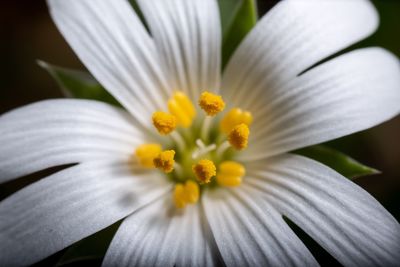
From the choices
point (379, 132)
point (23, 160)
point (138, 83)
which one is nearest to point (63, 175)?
point (23, 160)

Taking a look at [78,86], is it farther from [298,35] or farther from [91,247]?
[298,35]

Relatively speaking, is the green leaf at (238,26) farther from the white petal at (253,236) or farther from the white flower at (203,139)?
the white petal at (253,236)

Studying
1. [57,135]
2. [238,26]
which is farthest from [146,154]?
[238,26]

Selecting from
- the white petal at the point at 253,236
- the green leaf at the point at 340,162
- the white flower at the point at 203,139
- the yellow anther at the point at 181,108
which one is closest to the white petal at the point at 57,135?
the white flower at the point at 203,139

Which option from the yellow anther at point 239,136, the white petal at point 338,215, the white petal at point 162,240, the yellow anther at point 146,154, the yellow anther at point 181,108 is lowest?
the white petal at point 338,215

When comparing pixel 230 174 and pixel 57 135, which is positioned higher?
pixel 57 135

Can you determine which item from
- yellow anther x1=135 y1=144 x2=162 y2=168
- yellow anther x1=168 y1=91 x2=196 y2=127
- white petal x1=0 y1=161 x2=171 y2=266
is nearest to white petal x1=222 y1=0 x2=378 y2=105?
yellow anther x1=168 y1=91 x2=196 y2=127
